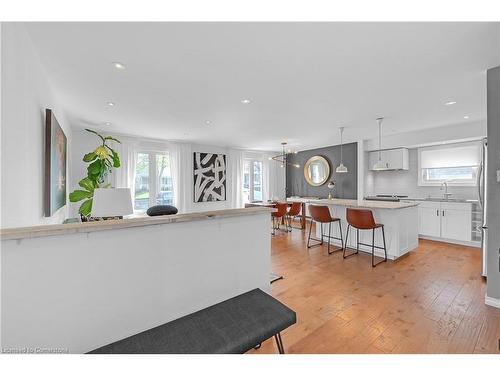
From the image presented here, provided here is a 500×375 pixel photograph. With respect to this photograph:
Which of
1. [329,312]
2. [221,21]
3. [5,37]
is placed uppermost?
[221,21]

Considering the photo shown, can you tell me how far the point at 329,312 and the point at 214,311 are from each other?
1.27 metres

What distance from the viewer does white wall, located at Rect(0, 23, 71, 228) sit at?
128 cm

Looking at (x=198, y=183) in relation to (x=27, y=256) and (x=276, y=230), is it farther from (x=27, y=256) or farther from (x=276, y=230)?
(x=27, y=256)

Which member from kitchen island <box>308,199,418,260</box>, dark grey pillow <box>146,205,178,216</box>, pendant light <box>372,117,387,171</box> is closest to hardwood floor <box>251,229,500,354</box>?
kitchen island <box>308,199,418,260</box>

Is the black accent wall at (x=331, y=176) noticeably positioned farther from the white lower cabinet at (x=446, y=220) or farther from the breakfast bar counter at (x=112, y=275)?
the breakfast bar counter at (x=112, y=275)

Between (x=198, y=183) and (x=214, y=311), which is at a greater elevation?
(x=198, y=183)

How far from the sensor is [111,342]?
1.27 m

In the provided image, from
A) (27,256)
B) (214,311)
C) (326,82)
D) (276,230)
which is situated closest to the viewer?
(27,256)

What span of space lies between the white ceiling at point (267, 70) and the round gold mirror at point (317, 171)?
3081 millimetres

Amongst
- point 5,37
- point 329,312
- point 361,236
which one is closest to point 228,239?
point 329,312

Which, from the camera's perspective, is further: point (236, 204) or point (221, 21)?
point (236, 204)

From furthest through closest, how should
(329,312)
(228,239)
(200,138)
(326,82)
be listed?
(200,138)
(326,82)
(329,312)
(228,239)

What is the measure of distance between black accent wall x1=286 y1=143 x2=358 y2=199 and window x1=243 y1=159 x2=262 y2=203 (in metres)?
1.22

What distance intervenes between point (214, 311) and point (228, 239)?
A: 509 mm
